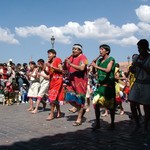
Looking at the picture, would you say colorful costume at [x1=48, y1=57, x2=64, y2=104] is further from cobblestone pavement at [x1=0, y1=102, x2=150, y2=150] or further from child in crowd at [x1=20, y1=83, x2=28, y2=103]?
child in crowd at [x1=20, y1=83, x2=28, y2=103]

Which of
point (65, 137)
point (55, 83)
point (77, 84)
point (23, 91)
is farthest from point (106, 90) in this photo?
point (23, 91)

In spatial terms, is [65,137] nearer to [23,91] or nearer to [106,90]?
[106,90]

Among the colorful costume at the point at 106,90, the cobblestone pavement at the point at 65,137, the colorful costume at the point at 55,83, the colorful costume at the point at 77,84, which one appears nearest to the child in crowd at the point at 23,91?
the colorful costume at the point at 55,83

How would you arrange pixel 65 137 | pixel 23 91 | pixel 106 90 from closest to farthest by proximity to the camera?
pixel 65 137
pixel 106 90
pixel 23 91

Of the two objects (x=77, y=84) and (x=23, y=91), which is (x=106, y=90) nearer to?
(x=77, y=84)

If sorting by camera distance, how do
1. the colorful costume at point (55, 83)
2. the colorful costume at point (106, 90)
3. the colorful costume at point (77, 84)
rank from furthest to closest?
1. the colorful costume at point (55, 83)
2. the colorful costume at point (77, 84)
3. the colorful costume at point (106, 90)

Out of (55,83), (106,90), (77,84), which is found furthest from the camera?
(55,83)

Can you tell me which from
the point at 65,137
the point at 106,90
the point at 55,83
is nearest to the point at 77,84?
the point at 106,90

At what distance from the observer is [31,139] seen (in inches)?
254

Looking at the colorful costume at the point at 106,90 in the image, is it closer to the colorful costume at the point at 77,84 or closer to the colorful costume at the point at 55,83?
the colorful costume at the point at 77,84

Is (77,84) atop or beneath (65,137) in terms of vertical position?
atop

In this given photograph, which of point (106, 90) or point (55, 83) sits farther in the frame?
point (55, 83)

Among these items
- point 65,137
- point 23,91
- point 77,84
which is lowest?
point 65,137

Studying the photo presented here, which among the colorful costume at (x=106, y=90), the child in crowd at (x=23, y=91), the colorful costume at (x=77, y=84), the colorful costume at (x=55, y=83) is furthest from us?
the child in crowd at (x=23, y=91)
